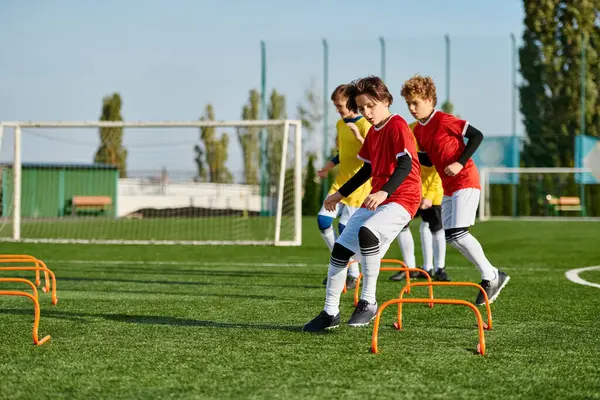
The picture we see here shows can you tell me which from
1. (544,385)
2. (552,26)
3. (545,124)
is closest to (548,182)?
(545,124)

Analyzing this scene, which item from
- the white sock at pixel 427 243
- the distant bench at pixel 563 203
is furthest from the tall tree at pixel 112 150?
the distant bench at pixel 563 203

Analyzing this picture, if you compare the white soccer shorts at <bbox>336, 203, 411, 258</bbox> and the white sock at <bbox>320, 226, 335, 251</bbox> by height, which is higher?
the white soccer shorts at <bbox>336, 203, 411, 258</bbox>

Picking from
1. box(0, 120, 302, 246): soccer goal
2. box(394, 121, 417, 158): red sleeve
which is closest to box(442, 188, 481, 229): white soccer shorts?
box(394, 121, 417, 158): red sleeve

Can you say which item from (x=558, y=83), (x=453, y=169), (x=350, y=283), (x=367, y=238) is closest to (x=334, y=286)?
(x=367, y=238)

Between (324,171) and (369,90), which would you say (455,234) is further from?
(324,171)

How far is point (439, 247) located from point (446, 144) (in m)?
2.75

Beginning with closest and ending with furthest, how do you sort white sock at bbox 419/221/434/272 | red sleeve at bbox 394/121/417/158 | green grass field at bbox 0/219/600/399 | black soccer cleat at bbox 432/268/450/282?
green grass field at bbox 0/219/600/399 < red sleeve at bbox 394/121/417/158 < black soccer cleat at bbox 432/268/450/282 < white sock at bbox 419/221/434/272

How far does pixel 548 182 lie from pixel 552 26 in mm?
9745

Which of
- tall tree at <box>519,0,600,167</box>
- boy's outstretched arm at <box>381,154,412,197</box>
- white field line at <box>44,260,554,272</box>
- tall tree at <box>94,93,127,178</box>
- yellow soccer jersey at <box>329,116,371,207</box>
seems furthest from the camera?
tall tree at <box>519,0,600,167</box>

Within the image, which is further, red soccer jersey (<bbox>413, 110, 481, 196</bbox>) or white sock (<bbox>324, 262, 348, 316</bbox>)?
red soccer jersey (<bbox>413, 110, 481, 196</bbox>)

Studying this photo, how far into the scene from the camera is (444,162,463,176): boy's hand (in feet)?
23.5

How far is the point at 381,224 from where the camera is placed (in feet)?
19.6

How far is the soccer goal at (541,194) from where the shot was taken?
3744 centimetres

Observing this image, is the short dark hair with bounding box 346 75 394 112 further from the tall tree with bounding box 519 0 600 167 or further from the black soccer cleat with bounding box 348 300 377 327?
the tall tree with bounding box 519 0 600 167
